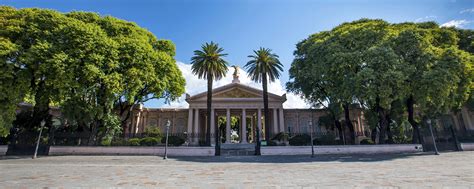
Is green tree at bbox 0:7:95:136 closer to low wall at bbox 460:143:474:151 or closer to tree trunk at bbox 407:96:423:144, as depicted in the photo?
tree trunk at bbox 407:96:423:144

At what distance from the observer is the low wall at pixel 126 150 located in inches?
823

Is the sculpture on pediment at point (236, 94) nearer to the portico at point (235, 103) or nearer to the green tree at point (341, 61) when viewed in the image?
the portico at point (235, 103)

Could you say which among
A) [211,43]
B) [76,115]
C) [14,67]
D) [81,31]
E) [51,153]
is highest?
[211,43]

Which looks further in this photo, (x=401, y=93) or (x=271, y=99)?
(x=271, y=99)

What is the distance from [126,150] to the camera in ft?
69.4

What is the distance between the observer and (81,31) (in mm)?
18969

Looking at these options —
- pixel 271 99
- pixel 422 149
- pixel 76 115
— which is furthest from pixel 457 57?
pixel 76 115

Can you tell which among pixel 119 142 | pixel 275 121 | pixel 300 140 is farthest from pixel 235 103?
pixel 119 142

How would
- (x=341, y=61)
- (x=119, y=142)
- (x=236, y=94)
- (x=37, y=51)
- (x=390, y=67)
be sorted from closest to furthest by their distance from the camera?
(x=37, y=51)
(x=390, y=67)
(x=341, y=61)
(x=119, y=142)
(x=236, y=94)

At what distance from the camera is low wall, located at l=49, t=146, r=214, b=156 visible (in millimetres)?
20906

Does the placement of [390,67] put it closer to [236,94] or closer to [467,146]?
[467,146]

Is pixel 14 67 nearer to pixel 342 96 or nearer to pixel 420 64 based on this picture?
pixel 342 96

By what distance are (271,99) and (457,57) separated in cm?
2243

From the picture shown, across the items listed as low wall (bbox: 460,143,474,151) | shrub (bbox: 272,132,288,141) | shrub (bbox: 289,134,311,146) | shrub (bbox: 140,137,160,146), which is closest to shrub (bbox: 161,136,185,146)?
shrub (bbox: 140,137,160,146)
